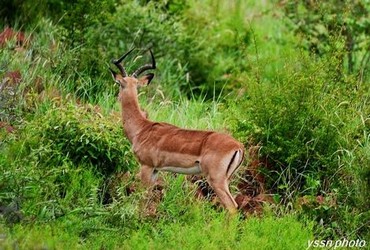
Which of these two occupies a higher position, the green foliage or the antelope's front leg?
the green foliage

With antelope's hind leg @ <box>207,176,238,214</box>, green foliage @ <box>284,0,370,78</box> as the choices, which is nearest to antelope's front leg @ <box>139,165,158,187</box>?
antelope's hind leg @ <box>207,176,238,214</box>

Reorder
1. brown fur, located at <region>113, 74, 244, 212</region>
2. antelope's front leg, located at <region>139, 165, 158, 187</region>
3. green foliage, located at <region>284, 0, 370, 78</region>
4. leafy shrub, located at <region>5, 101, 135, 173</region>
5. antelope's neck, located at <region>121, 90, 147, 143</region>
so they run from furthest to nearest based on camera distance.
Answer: green foliage, located at <region>284, 0, 370, 78</region>, antelope's neck, located at <region>121, 90, 147, 143</region>, leafy shrub, located at <region>5, 101, 135, 173</region>, antelope's front leg, located at <region>139, 165, 158, 187</region>, brown fur, located at <region>113, 74, 244, 212</region>

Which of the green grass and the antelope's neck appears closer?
the green grass

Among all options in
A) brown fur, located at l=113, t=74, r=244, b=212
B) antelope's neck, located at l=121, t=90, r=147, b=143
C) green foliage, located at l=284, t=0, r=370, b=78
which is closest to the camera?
brown fur, located at l=113, t=74, r=244, b=212

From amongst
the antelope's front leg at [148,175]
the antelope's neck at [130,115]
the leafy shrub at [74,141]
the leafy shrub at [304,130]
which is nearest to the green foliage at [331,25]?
the leafy shrub at [304,130]

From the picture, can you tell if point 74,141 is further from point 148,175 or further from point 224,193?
point 224,193

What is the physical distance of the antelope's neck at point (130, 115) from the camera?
9625mm

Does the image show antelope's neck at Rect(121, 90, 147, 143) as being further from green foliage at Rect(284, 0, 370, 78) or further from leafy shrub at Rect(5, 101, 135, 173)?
green foliage at Rect(284, 0, 370, 78)

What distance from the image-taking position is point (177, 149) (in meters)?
8.99

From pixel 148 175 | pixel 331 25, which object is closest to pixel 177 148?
pixel 148 175

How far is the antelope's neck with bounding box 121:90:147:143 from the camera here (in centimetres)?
962

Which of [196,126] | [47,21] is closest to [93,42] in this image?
[47,21]

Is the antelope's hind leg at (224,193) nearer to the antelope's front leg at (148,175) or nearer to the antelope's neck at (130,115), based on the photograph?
the antelope's front leg at (148,175)

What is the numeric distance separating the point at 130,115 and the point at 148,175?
2.27 ft
